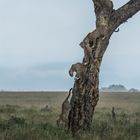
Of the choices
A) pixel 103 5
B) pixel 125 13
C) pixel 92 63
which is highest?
pixel 103 5

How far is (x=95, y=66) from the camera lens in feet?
51.4

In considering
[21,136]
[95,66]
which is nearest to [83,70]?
[95,66]

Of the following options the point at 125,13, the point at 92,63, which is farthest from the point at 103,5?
the point at 92,63

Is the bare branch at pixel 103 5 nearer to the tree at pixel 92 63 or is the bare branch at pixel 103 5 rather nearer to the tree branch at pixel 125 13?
the tree at pixel 92 63

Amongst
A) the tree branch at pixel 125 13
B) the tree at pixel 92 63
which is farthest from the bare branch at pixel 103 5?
the tree branch at pixel 125 13

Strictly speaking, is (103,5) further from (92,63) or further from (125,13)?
(92,63)

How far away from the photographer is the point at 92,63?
1566 cm

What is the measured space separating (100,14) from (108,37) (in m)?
0.69

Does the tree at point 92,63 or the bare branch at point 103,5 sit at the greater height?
the bare branch at point 103,5

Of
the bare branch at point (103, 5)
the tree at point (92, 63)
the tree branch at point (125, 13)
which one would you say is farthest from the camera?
the tree branch at point (125, 13)

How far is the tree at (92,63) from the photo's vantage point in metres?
15.5

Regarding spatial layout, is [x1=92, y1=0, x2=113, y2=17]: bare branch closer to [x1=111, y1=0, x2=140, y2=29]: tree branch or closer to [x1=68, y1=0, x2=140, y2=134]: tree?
[x1=68, y1=0, x2=140, y2=134]: tree

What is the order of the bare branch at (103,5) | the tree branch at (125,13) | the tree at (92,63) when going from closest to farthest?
the tree at (92,63) → the bare branch at (103,5) → the tree branch at (125,13)

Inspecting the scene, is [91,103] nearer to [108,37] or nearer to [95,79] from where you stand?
[95,79]
